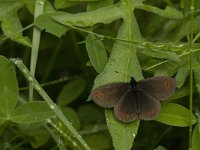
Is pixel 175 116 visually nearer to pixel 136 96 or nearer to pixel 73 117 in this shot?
pixel 136 96

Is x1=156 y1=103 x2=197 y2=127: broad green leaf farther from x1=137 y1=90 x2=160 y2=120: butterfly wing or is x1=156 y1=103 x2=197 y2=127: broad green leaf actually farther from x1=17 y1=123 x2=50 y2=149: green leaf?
x1=17 y1=123 x2=50 y2=149: green leaf

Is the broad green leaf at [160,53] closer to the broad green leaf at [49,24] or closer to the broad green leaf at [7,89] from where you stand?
the broad green leaf at [49,24]

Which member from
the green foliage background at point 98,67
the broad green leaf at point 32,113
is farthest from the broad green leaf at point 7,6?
the broad green leaf at point 32,113

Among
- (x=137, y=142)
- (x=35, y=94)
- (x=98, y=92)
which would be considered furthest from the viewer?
(x=35, y=94)

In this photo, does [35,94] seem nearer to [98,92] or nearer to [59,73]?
[59,73]

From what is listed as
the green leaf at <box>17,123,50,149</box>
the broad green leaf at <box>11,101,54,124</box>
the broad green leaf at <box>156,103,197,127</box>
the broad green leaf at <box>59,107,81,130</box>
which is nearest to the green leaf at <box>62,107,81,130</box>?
the broad green leaf at <box>59,107,81,130</box>

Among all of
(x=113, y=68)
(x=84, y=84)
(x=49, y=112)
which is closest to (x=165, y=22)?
(x=84, y=84)

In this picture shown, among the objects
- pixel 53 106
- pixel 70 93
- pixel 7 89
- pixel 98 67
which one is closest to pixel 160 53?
pixel 98 67
